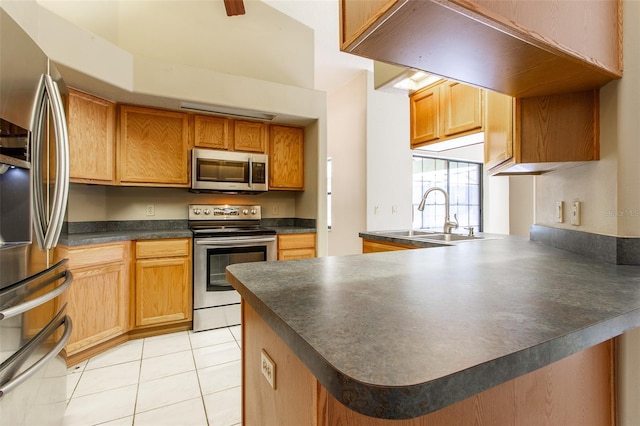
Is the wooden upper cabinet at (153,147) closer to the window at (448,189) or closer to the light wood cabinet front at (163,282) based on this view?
the light wood cabinet front at (163,282)

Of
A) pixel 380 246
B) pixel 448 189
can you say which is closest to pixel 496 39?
pixel 380 246

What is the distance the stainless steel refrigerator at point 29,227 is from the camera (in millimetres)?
1069

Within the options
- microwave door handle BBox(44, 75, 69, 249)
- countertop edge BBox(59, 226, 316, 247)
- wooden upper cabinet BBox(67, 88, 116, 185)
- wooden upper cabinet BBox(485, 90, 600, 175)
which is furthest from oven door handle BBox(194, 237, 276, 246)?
wooden upper cabinet BBox(485, 90, 600, 175)

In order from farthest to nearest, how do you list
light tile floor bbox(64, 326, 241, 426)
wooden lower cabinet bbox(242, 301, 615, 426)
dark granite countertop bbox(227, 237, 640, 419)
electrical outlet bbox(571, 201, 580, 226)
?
1. light tile floor bbox(64, 326, 241, 426)
2. electrical outlet bbox(571, 201, 580, 226)
3. wooden lower cabinet bbox(242, 301, 615, 426)
4. dark granite countertop bbox(227, 237, 640, 419)

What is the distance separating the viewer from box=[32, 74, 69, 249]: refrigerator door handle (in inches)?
50.3

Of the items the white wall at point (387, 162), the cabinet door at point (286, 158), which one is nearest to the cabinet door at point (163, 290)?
the cabinet door at point (286, 158)

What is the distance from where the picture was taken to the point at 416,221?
18.4 feet

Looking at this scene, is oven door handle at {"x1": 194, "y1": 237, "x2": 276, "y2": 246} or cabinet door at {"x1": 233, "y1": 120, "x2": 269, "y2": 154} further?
cabinet door at {"x1": 233, "y1": 120, "x2": 269, "y2": 154}

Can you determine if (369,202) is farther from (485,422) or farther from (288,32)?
(485,422)

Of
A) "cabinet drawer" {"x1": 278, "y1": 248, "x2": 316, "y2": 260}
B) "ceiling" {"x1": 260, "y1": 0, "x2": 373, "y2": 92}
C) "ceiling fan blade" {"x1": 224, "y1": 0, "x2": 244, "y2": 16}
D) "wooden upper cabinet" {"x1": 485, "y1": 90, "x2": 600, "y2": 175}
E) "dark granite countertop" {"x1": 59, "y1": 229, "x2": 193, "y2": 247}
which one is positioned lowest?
"cabinet drawer" {"x1": 278, "y1": 248, "x2": 316, "y2": 260}

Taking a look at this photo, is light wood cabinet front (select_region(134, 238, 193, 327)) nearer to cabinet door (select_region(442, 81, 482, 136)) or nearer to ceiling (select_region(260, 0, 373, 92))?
ceiling (select_region(260, 0, 373, 92))

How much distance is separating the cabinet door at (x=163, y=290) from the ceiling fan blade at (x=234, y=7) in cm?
248

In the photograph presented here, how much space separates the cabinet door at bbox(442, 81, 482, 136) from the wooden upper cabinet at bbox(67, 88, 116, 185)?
2867 mm

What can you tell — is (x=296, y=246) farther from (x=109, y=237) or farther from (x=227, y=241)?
(x=109, y=237)
